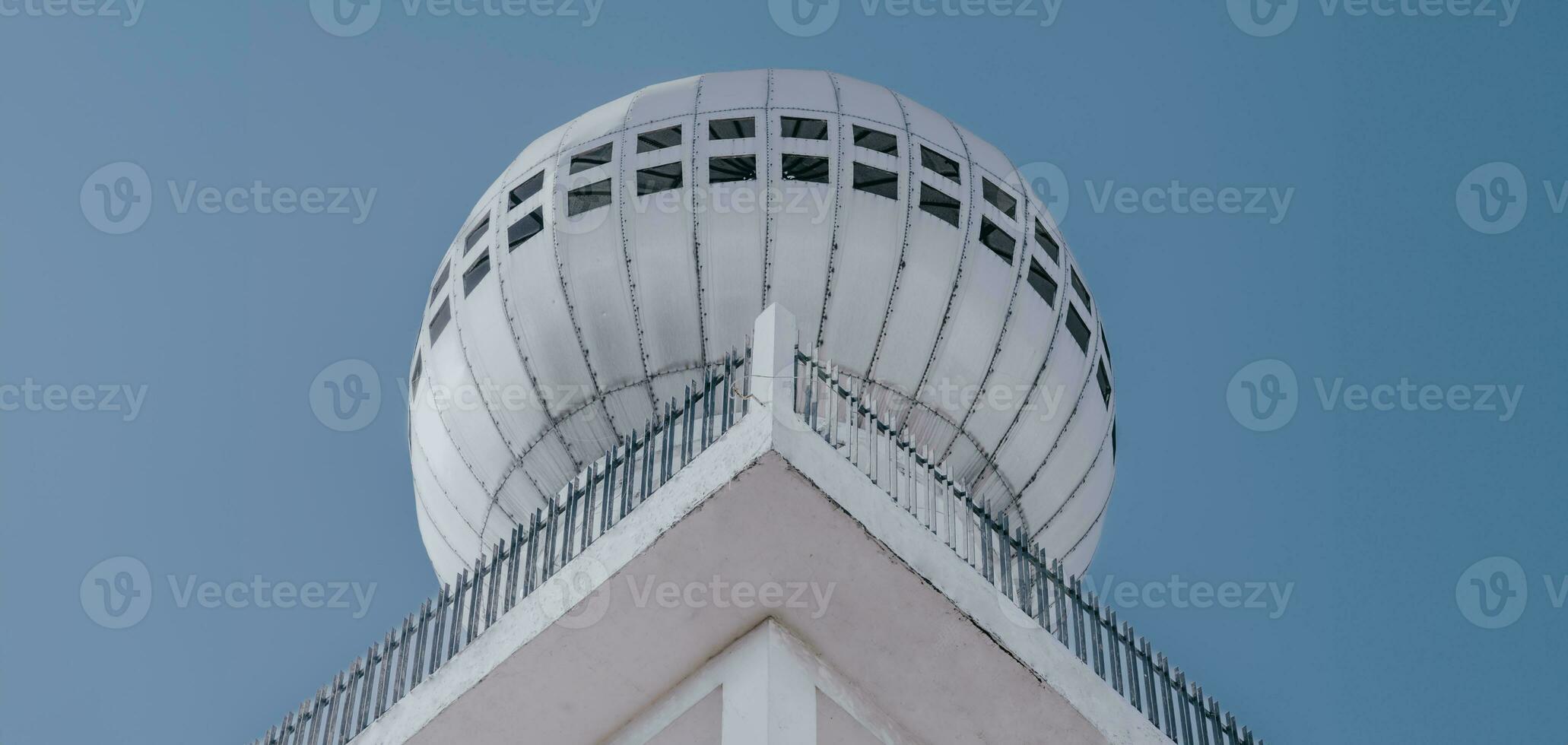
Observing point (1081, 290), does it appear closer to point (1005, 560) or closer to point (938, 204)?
point (938, 204)

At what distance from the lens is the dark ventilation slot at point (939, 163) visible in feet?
64.6

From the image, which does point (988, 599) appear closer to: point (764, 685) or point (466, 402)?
point (764, 685)

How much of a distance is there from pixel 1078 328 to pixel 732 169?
14.4 feet

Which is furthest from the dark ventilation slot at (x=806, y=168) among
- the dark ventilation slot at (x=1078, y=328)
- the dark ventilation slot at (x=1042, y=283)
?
the dark ventilation slot at (x=1078, y=328)

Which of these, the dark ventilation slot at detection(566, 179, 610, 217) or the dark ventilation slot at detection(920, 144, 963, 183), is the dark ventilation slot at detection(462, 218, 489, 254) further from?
the dark ventilation slot at detection(920, 144, 963, 183)

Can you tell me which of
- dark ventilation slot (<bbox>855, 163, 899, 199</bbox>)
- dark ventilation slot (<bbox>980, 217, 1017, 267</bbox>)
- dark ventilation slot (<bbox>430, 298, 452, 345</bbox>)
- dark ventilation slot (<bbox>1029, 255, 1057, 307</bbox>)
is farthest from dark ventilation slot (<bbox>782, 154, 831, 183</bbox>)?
dark ventilation slot (<bbox>430, 298, 452, 345</bbox>)

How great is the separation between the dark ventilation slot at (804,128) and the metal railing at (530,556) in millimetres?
3660

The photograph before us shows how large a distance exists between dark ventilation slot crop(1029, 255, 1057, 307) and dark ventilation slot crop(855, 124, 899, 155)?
1.91 metres

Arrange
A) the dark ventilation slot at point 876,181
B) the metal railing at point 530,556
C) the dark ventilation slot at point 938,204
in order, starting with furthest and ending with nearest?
the dark ventilation slot at point 938,204 < the dark ventilation slot at point 876,181 < the metal railing at point 530,556

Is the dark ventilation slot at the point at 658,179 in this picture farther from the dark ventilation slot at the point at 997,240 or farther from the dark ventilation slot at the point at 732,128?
the dark ventilation slot at the point at 997,240

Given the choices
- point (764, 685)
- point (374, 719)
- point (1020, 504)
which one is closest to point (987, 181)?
point (1020, 504)

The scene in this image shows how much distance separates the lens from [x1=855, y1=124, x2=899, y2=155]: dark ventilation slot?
768 inches

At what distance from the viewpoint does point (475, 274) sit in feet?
65.3

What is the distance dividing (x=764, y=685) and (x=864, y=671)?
978mm
